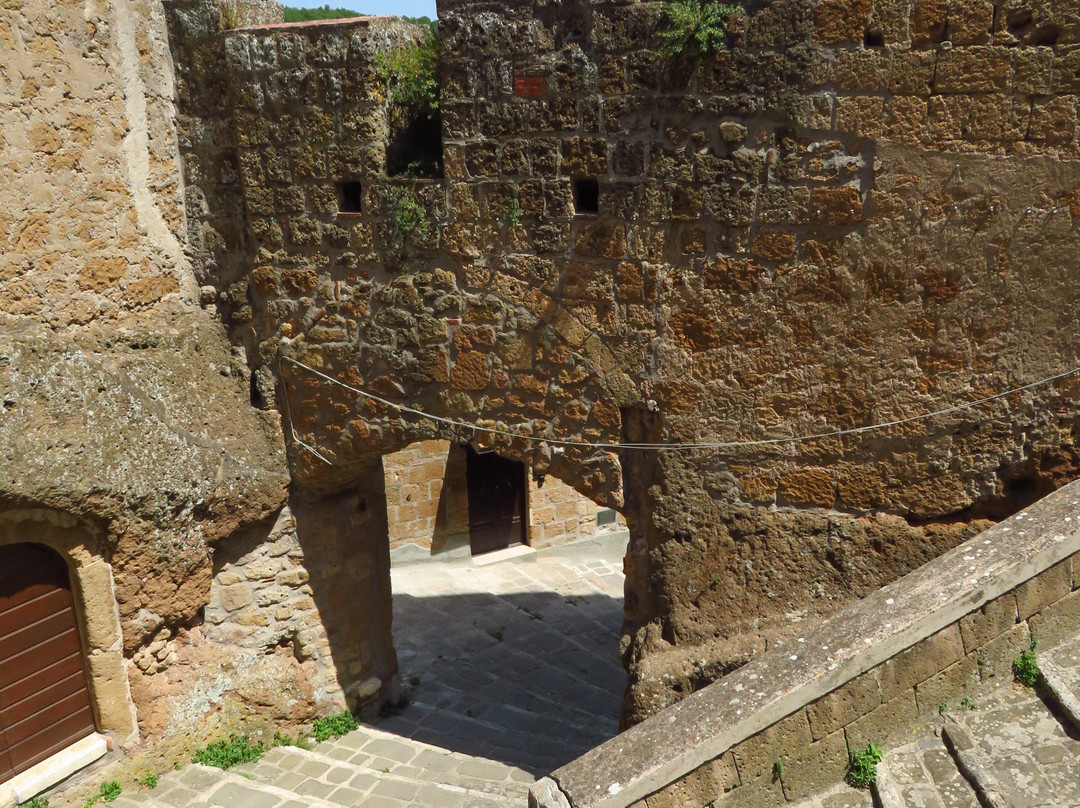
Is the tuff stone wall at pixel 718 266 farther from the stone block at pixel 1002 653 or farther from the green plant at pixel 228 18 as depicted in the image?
the stone block at pixel 1002 653

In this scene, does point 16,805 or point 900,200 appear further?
point 16,805

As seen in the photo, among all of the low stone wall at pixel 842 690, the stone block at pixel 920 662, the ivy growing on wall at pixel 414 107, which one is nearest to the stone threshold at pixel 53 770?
the low stone wall at pixel 842 690

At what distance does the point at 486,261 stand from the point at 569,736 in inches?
140

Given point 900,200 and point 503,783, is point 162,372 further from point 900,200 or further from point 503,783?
point 900,200

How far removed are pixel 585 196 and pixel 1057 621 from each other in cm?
285

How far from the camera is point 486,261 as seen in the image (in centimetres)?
487

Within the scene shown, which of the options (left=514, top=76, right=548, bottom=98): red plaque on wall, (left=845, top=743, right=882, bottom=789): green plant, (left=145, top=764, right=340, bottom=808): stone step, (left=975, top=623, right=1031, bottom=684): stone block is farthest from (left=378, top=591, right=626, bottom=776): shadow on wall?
(left=514, top=76, right=548, bottom=98): red plaque on wall

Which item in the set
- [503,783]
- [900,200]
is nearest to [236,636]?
[503,783]

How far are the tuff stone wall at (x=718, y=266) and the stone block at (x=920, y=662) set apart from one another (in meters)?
1.08

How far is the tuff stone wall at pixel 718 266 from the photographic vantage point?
3.96 metres

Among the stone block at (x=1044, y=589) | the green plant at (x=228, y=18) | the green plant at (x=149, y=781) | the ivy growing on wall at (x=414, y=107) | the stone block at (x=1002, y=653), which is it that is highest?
the green plant at (x=228, y=18)

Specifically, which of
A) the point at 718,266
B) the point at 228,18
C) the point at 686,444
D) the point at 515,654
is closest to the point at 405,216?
the point at 228,18

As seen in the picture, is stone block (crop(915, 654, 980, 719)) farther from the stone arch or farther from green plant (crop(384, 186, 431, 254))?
the stone arch

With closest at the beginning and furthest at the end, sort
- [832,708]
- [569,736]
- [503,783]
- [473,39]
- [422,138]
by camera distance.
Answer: [832,708] → [473,39] → [422,138] → [503,783] → [569,736]
